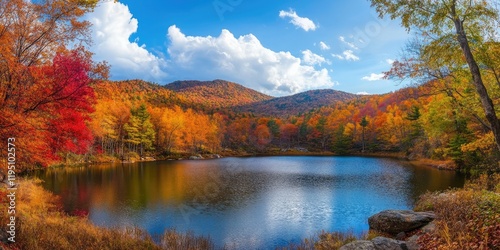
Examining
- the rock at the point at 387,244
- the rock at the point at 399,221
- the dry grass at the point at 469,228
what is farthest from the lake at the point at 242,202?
the dry grass at the point at 469,228

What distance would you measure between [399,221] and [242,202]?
11.8 m

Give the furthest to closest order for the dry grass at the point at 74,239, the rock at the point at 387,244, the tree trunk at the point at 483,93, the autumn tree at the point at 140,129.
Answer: the autumn tree at the point at 140,129
the rock at the point at 387,244
the dry grass at the point at 74,239
the tree trunk at the point at 483,93

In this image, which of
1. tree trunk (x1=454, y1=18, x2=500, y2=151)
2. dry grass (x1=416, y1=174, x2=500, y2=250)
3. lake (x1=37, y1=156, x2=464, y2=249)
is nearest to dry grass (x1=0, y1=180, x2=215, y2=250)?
lake (x1=37, y1=156, x2=464, y2=249)

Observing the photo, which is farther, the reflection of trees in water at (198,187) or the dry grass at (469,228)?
the reflection of trees in water at (198,187)

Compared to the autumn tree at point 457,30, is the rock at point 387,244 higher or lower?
lower

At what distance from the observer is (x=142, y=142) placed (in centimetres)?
6338

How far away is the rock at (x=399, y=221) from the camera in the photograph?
12859 mm

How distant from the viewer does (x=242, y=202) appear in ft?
72.4

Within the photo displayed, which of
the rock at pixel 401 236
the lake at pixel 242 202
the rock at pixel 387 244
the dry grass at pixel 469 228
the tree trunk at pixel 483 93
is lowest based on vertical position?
the lake at pixel 242 202

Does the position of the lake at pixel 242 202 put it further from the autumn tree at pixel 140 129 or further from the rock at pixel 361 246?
the autumn tree at pixel 140 129

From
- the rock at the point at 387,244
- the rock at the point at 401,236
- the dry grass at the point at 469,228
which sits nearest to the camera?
the dry grass at the point at 469,228

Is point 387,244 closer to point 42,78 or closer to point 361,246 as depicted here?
point 361,246

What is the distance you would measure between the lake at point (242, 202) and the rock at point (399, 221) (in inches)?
78.8

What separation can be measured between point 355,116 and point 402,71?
9746 cm
